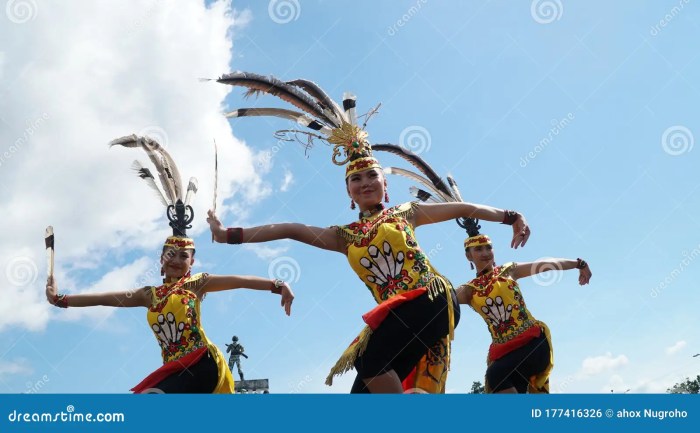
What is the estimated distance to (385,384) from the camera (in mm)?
3426

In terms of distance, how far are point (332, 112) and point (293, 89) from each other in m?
0.35

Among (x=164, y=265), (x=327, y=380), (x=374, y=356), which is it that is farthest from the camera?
(x=164, y=265)

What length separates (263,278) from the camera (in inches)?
207

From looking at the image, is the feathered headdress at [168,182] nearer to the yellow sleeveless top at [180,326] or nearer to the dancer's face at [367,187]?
the yellow sleeveless top at [180,326]

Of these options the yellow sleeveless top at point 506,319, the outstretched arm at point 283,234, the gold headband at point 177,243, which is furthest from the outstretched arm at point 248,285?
the yellow sleeveless top at point 506,319

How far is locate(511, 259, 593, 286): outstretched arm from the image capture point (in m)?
6.50

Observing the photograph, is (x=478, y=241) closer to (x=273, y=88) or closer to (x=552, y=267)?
(x=552, y=267)

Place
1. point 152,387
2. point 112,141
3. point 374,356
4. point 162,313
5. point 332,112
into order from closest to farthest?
point 374,356, point 332,112, point 152,387, point 162,313, point 112,141

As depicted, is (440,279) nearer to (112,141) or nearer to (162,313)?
(162,313)

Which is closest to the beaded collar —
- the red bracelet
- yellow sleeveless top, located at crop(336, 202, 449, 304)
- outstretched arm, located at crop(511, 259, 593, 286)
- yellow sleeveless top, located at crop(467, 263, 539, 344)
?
yellow sleeveless top, located at crop(336, 202, 449, 304)

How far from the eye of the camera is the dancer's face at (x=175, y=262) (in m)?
6.00

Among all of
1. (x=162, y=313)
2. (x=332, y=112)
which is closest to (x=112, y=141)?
(x=162, y=313)

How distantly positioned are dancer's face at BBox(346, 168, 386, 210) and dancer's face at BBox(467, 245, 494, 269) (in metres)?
2.87

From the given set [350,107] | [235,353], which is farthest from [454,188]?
[235,353]
